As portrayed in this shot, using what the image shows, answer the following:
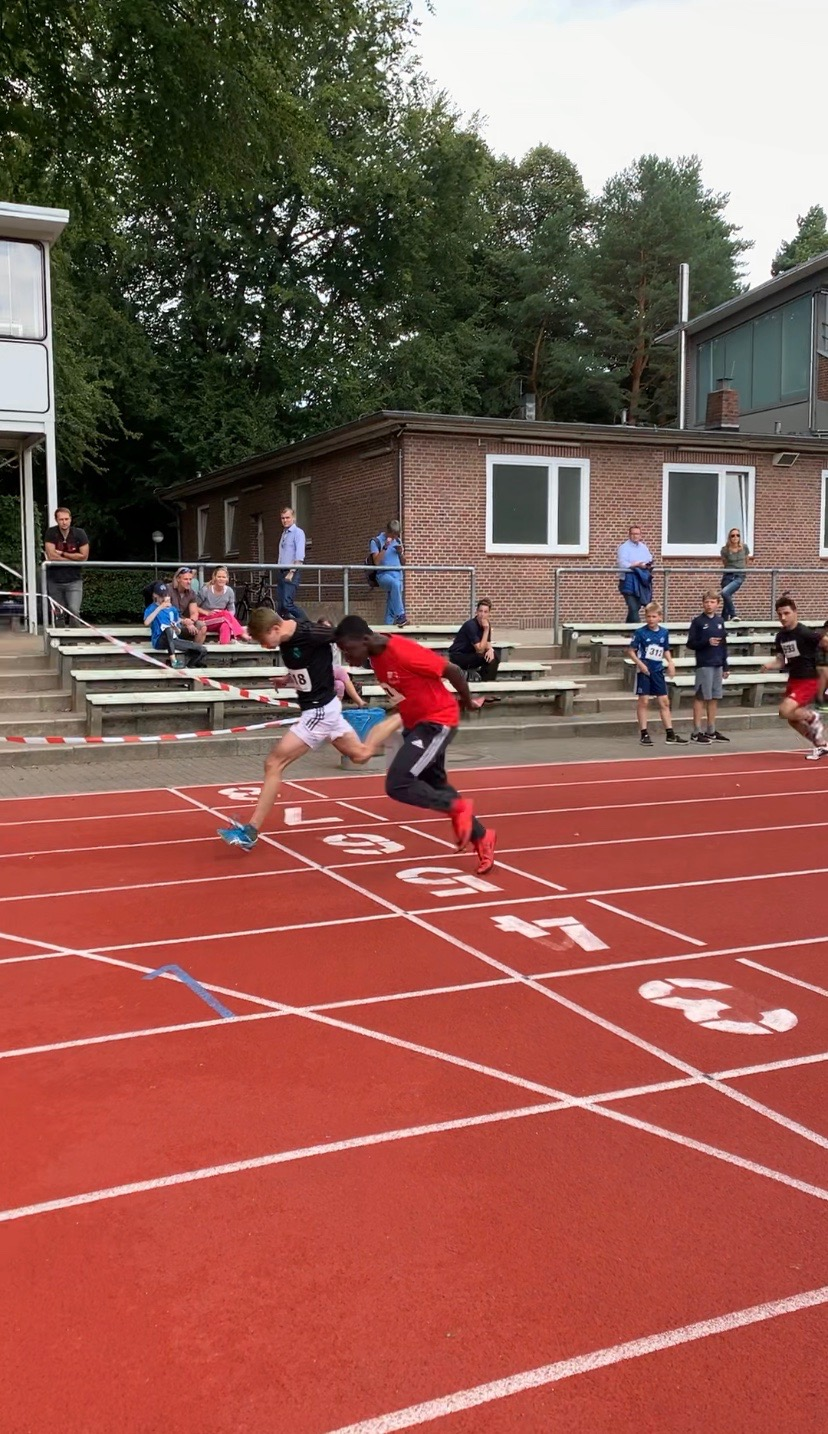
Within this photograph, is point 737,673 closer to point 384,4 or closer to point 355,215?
point 355,215

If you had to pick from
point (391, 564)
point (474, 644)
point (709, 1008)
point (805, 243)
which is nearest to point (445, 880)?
point (709, 1008)

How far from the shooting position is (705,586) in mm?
23297

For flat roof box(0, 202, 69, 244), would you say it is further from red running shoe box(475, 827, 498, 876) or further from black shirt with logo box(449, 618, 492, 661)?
red running shoe box(475, 827, 498, 876)

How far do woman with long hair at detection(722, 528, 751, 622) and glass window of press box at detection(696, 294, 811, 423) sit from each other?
11.9m

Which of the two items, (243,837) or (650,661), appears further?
(650,661)

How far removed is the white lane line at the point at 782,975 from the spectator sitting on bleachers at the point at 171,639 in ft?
35.8

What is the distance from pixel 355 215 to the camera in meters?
40.1

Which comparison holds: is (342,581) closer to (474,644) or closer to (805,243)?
(474,644)

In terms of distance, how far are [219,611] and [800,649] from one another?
8262mm

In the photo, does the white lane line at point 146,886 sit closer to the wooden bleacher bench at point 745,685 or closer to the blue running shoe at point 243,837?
the blue running shoe at point 243,837

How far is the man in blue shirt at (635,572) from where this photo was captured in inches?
790

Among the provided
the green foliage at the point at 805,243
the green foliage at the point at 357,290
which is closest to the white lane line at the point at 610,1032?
the green foliage at the point at 357,290

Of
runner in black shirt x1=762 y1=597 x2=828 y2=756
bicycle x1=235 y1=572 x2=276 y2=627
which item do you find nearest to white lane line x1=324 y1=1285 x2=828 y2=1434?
runner in black shirt x1=762 y1=597 x2=828 y2=756

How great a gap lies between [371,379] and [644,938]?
1372 inches
